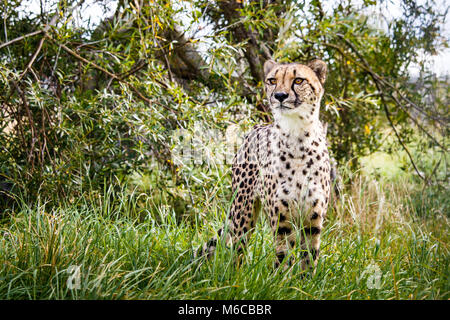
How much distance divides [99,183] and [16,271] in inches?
62.7

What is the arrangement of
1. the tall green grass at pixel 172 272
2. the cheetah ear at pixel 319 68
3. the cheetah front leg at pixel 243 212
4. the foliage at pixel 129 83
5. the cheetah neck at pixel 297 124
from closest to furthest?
the tall green grass at pixel 172 272 → the cheetah neck at pixel 297 124 → the cheetah ear at pixel 319 68 → the cheetah front leg at pixel 243 212 → the foliage at pixel 129 83

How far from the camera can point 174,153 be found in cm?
396

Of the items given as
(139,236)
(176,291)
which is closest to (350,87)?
(139,236)

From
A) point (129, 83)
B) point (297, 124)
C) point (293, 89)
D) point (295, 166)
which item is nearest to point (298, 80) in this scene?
point (293, 89)

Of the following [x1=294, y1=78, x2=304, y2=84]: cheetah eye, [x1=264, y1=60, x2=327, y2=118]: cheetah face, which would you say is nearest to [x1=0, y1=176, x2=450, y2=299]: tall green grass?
[x1=264, y1=60, x2=327, y2=118]: cheetah face

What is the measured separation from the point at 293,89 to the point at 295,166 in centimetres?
44

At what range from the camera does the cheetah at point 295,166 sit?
2.66 meters

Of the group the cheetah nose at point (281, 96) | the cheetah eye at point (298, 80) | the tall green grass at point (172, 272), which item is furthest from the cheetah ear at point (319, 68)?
the tall green grass at point (172, 272)

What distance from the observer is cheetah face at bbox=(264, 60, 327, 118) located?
2.61 meters

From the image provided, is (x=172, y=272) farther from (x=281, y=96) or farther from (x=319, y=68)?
(x=319, y=68)

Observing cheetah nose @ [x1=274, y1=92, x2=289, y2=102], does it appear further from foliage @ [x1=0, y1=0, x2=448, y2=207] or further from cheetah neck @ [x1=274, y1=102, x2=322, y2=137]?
foliage @ [x1=0, y1=0, x2=448, y2=207]

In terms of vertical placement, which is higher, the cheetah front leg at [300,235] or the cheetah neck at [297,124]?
the cheetah neck at [297,124]

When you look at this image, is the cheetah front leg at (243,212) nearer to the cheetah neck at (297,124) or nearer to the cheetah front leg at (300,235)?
the cheetah front leg at (300,235)
